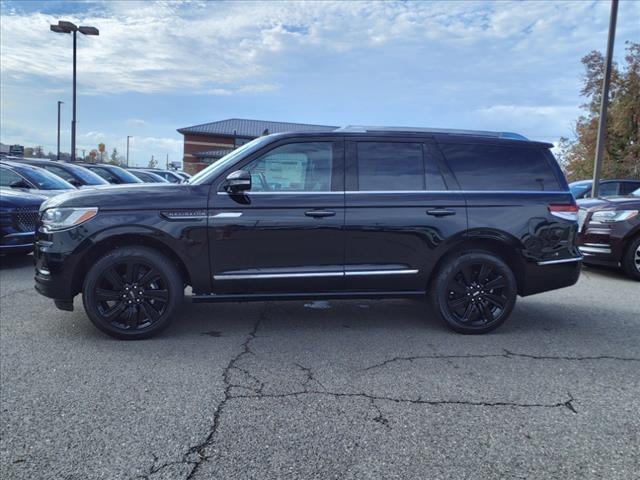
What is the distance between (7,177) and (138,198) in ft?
20.2

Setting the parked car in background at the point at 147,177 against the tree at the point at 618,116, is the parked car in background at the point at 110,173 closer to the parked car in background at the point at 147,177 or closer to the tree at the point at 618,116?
the parked car in background at the point at 147,177

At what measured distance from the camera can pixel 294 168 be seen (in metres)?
4.59

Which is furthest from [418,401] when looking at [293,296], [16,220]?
[16,220]

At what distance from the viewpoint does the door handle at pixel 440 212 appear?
4.61 m

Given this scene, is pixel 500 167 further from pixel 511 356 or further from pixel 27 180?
pixel 27 180

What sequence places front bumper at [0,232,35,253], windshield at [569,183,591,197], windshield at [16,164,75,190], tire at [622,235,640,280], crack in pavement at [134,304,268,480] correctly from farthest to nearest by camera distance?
windshield at [569,183,591,197], windshield at [16,164,75,190], tire at [622,235,640,280], front bumper at [0,232,35,253], crack in pavement at [134,304,268,480]

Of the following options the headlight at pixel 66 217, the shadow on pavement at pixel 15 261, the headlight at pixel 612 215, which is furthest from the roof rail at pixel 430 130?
the shadow on pavement at pixel 15 261

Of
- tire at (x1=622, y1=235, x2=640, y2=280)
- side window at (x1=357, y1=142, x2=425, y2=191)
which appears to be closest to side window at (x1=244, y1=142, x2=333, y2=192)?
side window at (x1=357, y1=142, x2=425, y2=191)

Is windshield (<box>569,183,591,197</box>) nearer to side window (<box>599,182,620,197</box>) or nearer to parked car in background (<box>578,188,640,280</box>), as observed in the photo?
side window (<box>599,182,620,197</box>)

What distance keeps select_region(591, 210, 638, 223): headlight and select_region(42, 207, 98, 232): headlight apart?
714 centimetres

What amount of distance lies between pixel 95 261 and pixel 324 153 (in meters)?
2.27

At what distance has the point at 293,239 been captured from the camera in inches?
175

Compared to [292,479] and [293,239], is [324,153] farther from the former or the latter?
[292,479]

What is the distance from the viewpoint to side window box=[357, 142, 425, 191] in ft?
15.2
